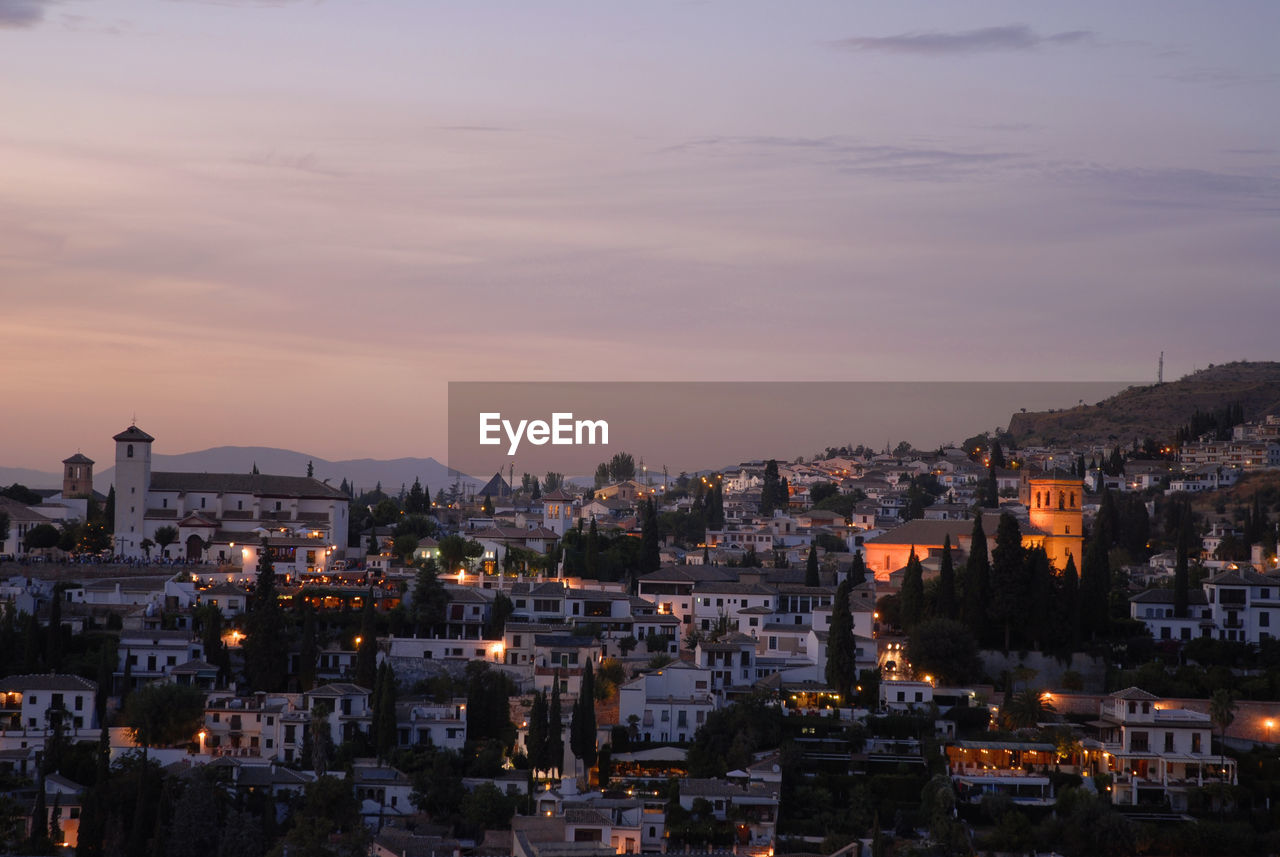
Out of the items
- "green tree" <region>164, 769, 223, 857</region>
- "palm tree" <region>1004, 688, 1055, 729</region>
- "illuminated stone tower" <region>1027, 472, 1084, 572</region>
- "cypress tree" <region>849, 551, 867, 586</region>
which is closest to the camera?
"green tree" <region>164, 769, 223, 857</region>

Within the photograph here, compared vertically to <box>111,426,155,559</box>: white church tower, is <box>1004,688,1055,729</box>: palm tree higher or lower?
lower

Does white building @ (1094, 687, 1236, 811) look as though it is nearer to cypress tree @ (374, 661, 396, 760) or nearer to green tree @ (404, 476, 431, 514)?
cypress tree @ (374, 661, 396, 760)

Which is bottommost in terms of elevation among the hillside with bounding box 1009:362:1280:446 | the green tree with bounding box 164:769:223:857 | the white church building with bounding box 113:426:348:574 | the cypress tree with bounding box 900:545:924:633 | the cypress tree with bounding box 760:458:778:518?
the green tree with bounding box 164:769:223:857

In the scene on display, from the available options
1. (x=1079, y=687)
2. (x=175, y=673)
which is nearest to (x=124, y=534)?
(x=175, y=673)

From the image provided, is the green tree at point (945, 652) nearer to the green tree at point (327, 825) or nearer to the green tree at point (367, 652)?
the green tree at point (367, 652)

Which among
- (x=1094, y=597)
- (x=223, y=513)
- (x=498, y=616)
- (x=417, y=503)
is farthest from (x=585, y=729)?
(x=417, y=503)

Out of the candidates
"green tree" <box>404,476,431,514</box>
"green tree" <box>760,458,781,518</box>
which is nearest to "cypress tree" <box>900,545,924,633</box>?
"green tree" <box>404,476,431,514</box>

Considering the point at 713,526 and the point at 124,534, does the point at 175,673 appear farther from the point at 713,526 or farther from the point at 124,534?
the point at 713,526

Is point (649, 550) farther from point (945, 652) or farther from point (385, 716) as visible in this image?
point (385, 716)

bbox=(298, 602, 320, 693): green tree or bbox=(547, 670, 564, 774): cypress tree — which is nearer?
bbox=(547, 670, 564, 774): cypress tree
